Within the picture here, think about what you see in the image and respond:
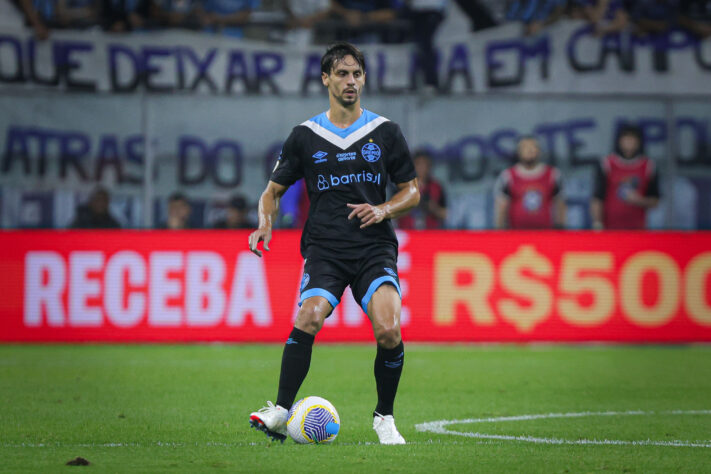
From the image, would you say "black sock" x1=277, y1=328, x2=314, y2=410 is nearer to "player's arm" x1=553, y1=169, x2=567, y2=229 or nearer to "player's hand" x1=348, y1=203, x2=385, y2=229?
"player's hand" x1=348, y1=203, x2=385, y2=229

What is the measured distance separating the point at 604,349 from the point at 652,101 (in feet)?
10.1

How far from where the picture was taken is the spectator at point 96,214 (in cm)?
1292

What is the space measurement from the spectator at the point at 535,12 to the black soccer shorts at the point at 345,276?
10052 mm

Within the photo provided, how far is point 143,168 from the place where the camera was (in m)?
13.3

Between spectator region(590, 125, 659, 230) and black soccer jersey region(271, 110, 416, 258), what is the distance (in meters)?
7.59

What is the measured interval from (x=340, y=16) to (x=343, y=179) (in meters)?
9.72

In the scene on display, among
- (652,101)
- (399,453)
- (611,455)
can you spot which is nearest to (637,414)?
(611,455)

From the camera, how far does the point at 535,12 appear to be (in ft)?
50.8

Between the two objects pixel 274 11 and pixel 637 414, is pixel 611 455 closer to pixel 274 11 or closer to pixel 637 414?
pixel 637 414

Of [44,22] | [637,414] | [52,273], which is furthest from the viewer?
[44,22]

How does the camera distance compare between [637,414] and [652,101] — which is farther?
[652,101]

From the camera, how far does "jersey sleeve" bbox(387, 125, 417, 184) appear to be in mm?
A: 6059

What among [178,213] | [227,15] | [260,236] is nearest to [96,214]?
[178,213]

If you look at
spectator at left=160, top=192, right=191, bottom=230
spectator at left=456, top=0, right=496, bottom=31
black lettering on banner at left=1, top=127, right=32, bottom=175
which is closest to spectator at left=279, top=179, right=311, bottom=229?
spectator at left=160, top=192, right=191, bottom=230
